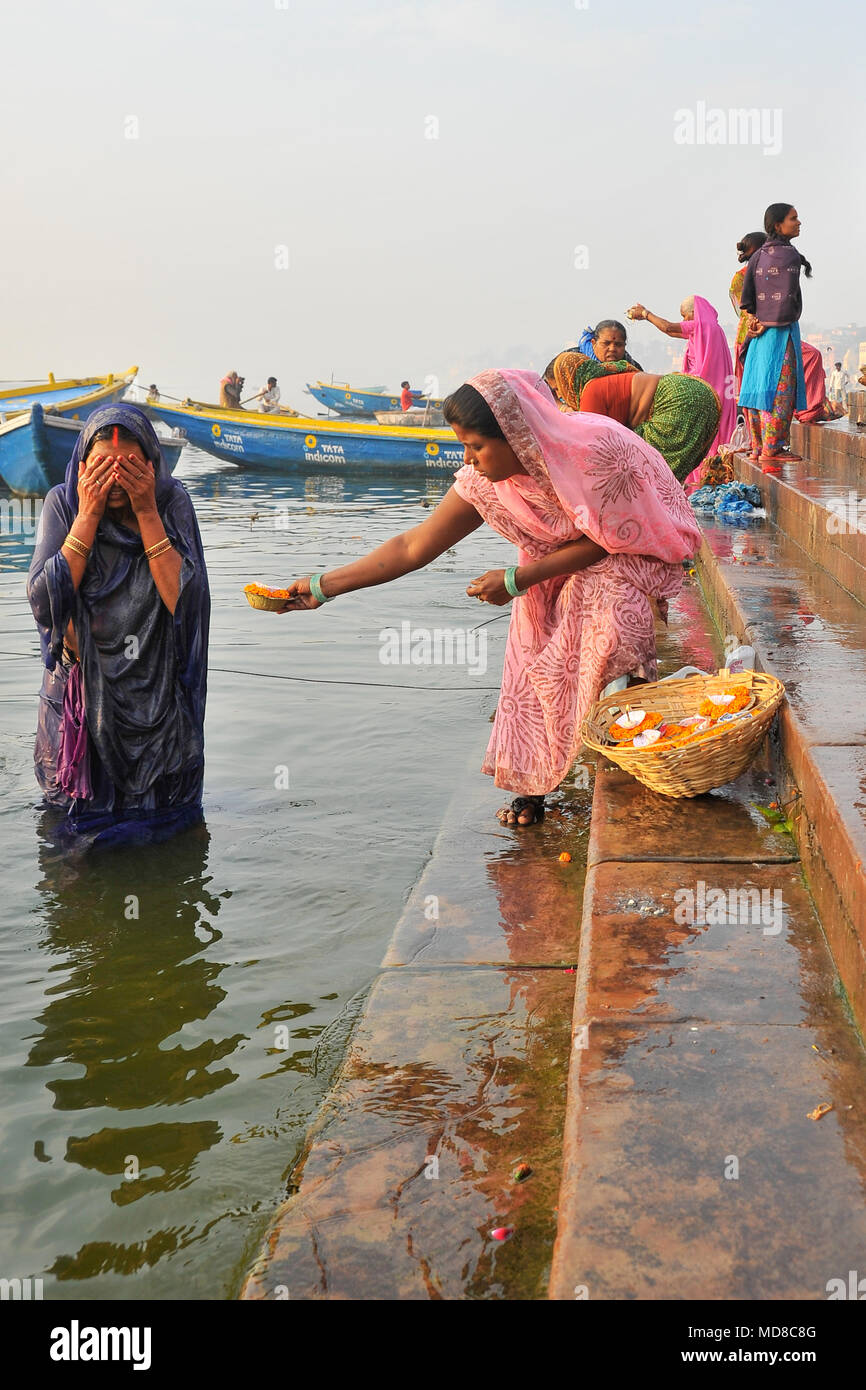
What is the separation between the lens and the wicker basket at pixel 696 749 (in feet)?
Answer: 10.2

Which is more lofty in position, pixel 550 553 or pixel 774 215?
pixel 774 215

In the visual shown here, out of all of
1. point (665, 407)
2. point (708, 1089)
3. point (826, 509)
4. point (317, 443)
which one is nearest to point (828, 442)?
point (826, 509)

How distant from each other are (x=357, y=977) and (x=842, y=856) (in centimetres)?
137

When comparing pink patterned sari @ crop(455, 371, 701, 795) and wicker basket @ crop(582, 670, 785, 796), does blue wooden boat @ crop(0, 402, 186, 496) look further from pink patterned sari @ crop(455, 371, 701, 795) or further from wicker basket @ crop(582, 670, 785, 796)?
wicker basket @ crop(582, 670, 785, 796)

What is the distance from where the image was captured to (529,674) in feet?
12.6

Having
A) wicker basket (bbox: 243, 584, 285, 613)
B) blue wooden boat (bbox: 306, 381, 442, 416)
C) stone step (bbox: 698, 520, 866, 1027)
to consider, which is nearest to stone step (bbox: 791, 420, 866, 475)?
stone step (bbox: 698, 520, 866, 1027)

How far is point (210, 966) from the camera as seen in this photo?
129 inches

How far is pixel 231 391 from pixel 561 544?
2797 cm

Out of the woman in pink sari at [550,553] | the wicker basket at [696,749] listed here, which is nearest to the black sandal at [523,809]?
the woman in pink sari at [550,553]

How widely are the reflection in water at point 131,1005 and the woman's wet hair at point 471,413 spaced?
1618 millimetres

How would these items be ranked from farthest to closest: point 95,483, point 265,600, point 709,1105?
point 95,483 < point 265,600 < point 709,1105

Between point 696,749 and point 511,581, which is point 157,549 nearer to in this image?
point 511,581
